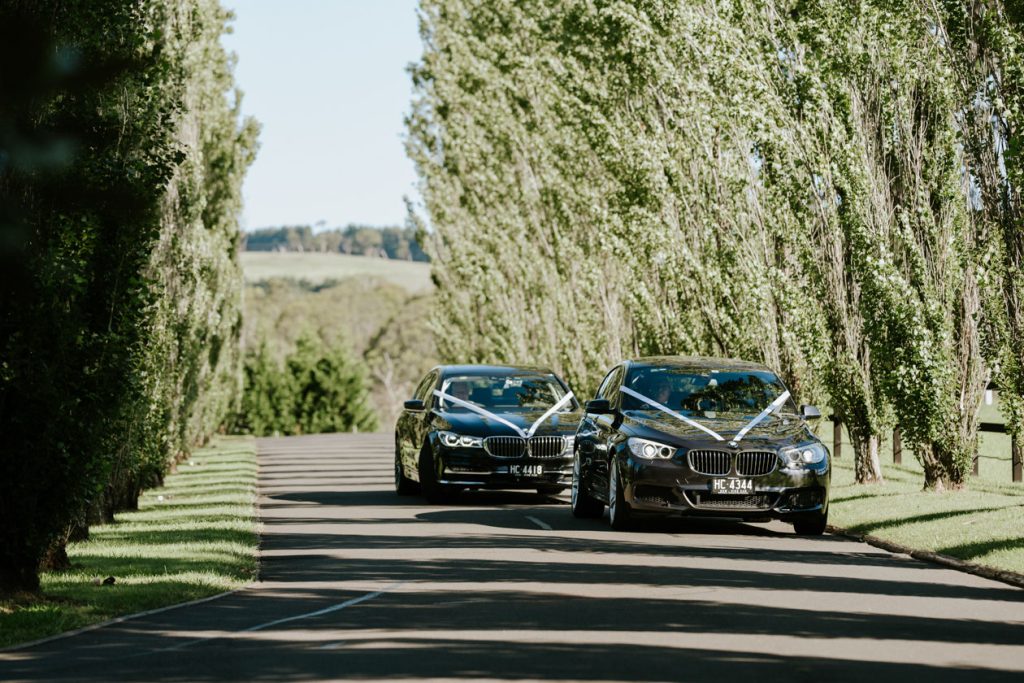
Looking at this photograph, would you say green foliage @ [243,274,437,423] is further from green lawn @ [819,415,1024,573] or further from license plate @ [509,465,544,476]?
license plate @ [509,465,544,476]

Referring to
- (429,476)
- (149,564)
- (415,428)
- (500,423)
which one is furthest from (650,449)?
(415,428)

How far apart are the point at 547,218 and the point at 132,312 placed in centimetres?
2794

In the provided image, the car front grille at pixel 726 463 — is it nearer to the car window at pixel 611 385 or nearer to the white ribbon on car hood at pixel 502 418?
the car window at pixel 611 385

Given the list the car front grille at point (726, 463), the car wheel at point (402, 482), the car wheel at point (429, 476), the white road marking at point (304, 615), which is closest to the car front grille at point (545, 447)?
the car wheel at point (429, 476)

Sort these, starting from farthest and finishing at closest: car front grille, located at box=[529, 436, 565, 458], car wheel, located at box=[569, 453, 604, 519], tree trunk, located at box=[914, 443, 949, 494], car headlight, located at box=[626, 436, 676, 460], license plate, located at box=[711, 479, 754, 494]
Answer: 1. car front grille, located at box=[529, 436, 565, 458]
2. tree trunk, located at box=[914, 443, 949, 494]
3. car wheel, located at box=[569, 453, 604, 519]
4. car headlight, located at box=[626, 436, 676, 460]
5. license plate, located at box=[711, 479, 754, 494]

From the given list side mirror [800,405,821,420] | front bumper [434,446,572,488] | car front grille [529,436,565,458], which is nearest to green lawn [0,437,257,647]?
front bumper [434,446,572,488]

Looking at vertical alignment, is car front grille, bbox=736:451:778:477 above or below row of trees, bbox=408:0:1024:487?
below

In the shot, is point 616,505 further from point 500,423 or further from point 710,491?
point 500,423

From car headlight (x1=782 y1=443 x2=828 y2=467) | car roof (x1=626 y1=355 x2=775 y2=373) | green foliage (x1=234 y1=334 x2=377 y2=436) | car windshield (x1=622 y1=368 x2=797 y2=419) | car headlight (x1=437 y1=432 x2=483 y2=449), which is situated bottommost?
green foliage (x1=234 y1=334 x2=377 y2=436)

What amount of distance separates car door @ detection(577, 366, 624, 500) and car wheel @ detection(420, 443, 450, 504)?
9.12ft

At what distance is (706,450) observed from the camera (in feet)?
54.0

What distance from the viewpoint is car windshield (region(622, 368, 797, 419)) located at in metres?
17.8

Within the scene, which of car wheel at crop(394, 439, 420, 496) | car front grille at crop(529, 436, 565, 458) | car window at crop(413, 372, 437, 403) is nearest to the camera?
car front grille at crop(529, 436, 565, 458)

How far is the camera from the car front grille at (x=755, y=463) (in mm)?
16484
